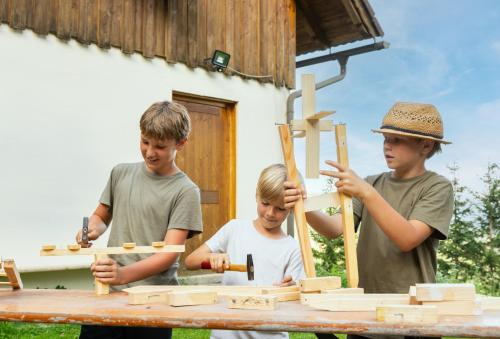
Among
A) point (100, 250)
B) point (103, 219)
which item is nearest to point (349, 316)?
point (100, 250)

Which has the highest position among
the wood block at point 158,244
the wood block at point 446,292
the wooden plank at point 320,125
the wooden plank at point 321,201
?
the wooden plank at point 320,125

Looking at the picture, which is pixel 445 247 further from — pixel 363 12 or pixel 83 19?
pixel 83 19

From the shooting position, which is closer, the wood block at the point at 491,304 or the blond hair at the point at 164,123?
the wood block at the point at 491,304

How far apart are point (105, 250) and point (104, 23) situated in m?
5.62

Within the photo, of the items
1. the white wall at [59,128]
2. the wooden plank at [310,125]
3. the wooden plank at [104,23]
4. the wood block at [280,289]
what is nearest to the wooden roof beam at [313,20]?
the white wall at [59,128]

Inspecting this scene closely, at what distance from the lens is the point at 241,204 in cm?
888

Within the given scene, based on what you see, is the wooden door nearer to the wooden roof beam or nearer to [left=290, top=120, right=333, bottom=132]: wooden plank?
the wooden roof beam

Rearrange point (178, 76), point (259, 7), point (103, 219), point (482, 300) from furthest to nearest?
1. point (259, 7)
2. point (178, 76)
3. point (103, 219)
4. point (482, 300)

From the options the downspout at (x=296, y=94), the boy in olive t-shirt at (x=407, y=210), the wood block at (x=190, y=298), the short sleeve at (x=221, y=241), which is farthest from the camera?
the downspout at (x=296, y=94)

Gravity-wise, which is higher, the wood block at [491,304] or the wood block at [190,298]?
the wood block at [190,298]

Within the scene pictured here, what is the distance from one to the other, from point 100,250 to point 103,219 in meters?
0.57

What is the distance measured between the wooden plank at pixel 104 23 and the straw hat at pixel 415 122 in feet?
17.9

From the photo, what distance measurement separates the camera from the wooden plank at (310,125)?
96.2 inches

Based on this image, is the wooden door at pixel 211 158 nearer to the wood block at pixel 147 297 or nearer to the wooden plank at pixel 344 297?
the wood block at pixel 147 297
